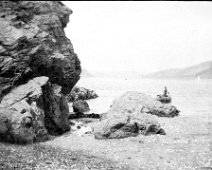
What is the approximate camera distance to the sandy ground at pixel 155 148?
22.8m

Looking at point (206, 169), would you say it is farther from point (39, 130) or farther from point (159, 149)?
point (39, 130)

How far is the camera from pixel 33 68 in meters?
36.3

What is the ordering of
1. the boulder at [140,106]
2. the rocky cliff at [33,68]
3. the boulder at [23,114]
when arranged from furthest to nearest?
the boulder at [140,106] → the rocky cliff at [33,68] → the boulder at [23,114]

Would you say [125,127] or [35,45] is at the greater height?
[35,45]

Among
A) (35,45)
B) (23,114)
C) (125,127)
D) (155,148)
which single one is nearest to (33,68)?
(35,45)

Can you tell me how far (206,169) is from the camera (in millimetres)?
21250

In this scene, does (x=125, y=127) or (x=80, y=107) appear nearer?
(x=125, y=127)

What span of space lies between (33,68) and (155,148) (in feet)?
61.1

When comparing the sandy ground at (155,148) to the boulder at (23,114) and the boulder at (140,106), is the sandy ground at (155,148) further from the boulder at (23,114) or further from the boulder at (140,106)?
the boulder at (140,106)

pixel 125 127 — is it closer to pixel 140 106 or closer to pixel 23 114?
pixel 23 114

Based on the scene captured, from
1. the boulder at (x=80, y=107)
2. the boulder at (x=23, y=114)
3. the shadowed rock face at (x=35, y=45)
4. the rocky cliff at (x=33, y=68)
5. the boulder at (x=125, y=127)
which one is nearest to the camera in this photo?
the boulder at (x=23, y=114)

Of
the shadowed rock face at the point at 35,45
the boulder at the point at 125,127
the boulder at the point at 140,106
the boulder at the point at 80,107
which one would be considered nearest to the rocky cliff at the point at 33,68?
the shadowed rock face at the point at 35,45

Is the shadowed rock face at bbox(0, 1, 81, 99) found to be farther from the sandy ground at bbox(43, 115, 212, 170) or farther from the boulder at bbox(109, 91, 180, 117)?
the sandy ground at bbox(43, 115, 212, 170)

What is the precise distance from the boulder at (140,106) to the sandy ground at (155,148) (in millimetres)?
8881
